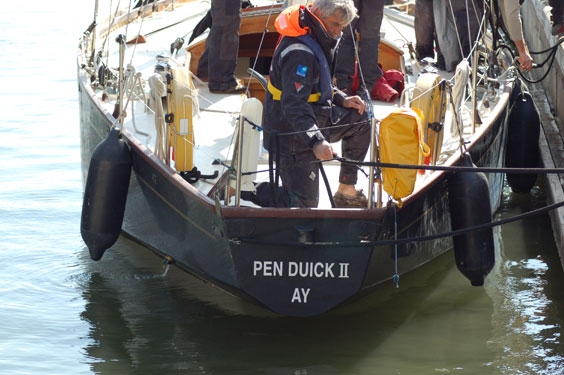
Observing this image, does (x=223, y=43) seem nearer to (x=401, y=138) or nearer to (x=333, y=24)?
(x=333, y=24)

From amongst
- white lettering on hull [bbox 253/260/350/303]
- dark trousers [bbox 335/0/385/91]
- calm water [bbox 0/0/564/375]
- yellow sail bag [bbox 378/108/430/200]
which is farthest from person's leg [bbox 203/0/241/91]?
yellow sail bag [bbox 378/108/430/200]

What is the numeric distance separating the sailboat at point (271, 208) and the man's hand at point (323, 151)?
8.5 inches

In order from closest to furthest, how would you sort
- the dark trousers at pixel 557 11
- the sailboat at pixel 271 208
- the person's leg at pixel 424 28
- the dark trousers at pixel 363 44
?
the sailboat at pixel 271 208
the dark trousers at pixel 363 44
the person's leg at pixel 424 28
the dark trousers at pixel 557 11

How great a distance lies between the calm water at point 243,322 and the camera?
21.4ft

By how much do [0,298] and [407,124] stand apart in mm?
3494

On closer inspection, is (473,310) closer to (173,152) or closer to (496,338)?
(496,338)

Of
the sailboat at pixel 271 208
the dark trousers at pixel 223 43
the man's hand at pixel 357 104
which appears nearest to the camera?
the sailboat at pixel 271 208

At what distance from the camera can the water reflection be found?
650cm

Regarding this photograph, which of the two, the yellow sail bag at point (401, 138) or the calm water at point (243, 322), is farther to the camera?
the calm water at point (243, 322)

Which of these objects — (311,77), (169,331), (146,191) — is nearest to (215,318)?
(169,331)

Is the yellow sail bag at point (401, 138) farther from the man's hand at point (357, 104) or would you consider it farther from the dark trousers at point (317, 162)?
the man's hand at point (357, 104)

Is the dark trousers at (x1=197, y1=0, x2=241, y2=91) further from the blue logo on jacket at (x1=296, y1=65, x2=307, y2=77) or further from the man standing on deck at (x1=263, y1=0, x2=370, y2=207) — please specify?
the blue logo on jacket at (x1=296, y1=65, x2=307, y2=77)

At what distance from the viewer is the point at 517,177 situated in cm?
1009

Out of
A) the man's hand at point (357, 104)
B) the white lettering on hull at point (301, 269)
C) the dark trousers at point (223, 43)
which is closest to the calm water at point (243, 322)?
the white lettering on hull at point (301, 269)
